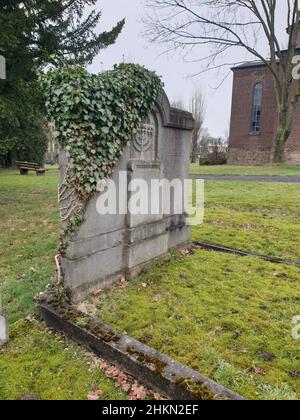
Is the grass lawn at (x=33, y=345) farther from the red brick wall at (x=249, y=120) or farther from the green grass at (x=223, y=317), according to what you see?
the red brick wall at (x=249, y=120)

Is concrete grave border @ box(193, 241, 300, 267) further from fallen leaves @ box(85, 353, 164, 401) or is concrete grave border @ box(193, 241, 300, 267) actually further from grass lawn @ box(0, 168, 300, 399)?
fallen leaves @ box(85, 353, 164, 401)

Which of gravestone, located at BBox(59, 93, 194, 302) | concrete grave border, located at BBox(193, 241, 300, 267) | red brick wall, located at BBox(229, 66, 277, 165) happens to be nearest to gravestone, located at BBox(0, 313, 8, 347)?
gravestone, located at BBox(59, 93, 194, 302)

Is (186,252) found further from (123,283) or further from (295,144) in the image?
(295,144)

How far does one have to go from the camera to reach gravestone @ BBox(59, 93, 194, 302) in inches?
140

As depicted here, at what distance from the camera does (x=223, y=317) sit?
10.9ft

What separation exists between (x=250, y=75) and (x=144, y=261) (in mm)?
27659

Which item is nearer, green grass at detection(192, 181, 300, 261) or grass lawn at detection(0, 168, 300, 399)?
grass lawn at detection(0, 168, 300, 399)

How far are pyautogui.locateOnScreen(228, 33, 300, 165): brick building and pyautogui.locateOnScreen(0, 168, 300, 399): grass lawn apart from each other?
22382 mm

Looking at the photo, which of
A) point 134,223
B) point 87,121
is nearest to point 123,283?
point 134,223

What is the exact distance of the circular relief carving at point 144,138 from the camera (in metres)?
4.09

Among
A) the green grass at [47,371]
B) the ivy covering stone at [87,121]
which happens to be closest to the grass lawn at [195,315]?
the green grass at [47,371]

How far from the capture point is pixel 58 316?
3.21 m

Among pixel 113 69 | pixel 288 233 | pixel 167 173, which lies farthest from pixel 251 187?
pixel 113 69

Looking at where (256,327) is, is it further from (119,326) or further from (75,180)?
(75,180)
